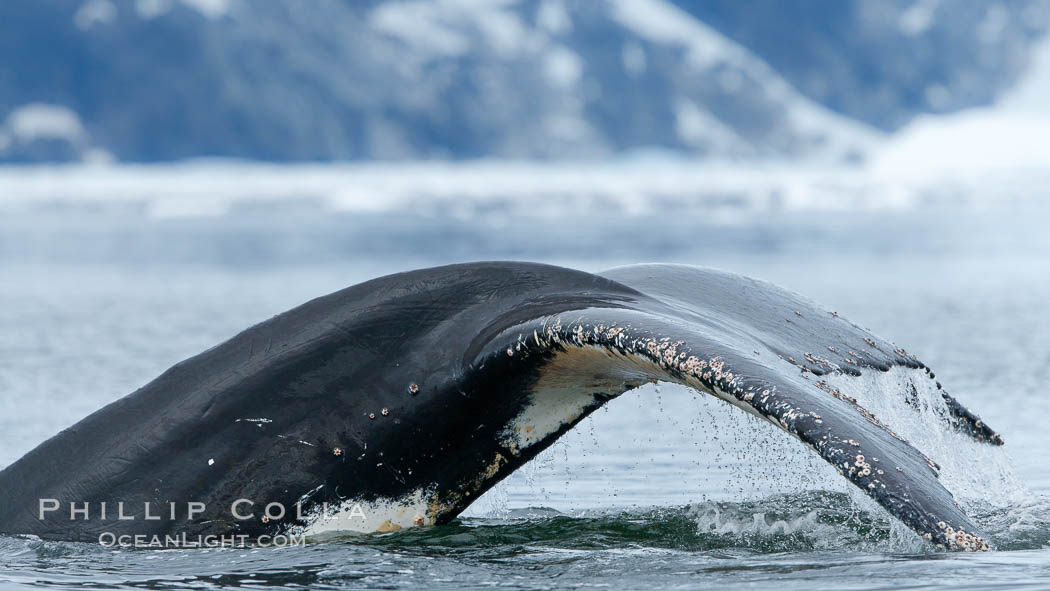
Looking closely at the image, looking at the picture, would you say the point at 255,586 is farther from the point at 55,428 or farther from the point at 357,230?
the point at 357,230

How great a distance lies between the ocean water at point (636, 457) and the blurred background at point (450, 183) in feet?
0.33

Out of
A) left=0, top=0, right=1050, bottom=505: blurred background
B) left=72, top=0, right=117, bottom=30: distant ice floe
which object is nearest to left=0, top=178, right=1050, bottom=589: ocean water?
left=0, top=0, right=1050, bottom=505: blurred background

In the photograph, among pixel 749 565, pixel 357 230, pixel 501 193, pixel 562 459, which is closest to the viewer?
pixel 749 565

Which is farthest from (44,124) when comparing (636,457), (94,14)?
(636,457)

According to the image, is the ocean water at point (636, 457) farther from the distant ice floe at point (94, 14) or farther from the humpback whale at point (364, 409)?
the distant ice floe at point (94, 14)

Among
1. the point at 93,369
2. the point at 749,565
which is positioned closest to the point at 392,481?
the point at 749,565

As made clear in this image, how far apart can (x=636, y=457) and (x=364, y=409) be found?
4.43m

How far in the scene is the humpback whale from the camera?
4.62 m

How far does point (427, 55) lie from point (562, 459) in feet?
586

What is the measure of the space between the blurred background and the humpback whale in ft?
8.90

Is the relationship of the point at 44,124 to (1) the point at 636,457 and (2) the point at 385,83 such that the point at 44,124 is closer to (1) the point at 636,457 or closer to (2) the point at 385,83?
(2) the point at 385,83

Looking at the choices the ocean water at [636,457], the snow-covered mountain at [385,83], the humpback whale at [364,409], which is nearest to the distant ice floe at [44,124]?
the snow-covered mountain at [385,83]

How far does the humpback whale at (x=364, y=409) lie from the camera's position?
4625 millimetres

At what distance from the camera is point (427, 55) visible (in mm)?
184250
